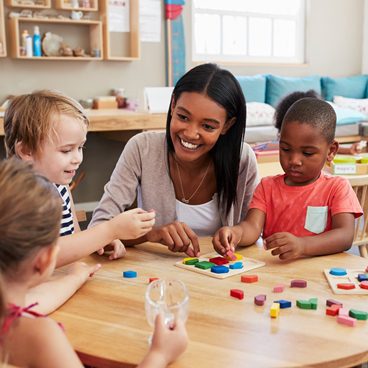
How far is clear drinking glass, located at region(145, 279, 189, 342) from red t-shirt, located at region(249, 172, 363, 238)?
0.66m

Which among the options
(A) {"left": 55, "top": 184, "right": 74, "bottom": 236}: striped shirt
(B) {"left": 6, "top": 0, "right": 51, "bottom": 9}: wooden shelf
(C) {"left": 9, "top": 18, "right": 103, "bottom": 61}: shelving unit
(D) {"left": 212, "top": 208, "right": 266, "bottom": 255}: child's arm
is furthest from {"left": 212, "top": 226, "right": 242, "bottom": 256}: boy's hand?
(B) {"left": 6, "top": 0, "right": 51, "bottom": 9}: wooden shelf

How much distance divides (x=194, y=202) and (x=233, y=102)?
34 centimetres

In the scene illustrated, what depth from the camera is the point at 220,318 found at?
0.99m

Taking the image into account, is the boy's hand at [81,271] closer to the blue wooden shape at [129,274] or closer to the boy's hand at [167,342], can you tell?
the blue wooden shape at [129,274]

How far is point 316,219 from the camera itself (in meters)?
1.50

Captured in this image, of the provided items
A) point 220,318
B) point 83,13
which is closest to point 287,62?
point 83,13

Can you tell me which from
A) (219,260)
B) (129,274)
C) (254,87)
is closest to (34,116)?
(129,274)

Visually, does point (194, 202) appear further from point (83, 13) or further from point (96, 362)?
point (83, 13)

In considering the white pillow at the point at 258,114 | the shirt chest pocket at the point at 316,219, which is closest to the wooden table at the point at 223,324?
the shirt chest pocket at the point at 316,219

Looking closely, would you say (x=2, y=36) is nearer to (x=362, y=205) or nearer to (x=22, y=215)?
(x=362, y=205)

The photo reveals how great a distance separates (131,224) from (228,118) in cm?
58

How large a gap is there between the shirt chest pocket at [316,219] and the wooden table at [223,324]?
217 millimetres

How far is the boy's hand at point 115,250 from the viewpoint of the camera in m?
1.35

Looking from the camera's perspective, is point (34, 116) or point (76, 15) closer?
point (34, 116)
